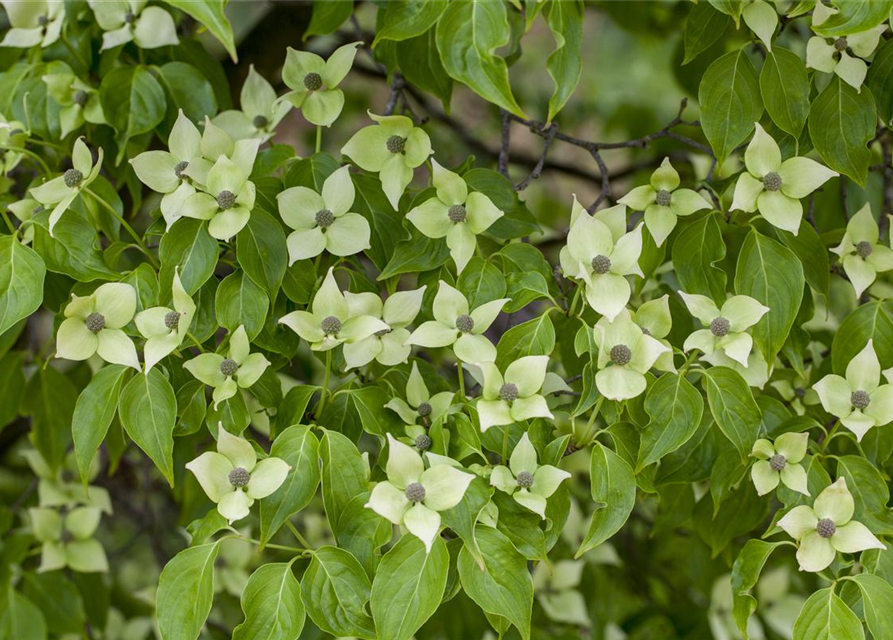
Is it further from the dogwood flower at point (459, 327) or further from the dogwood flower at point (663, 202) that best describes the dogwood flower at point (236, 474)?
the dogwood flower at point (663, 202)

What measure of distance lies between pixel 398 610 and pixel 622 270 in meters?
0.29

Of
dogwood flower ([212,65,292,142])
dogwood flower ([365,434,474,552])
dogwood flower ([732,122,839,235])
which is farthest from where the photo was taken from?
dogwood flower ([212,65,292,142])

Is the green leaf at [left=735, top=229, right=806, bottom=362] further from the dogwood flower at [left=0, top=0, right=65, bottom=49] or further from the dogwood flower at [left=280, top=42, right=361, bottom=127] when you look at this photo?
the dogwood flower at [left=0, top=0, right=65, bottom=49]

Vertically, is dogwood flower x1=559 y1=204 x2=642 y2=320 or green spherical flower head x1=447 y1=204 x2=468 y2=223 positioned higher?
dogwood flower x1=559 y1=204 x2=642 y2=320

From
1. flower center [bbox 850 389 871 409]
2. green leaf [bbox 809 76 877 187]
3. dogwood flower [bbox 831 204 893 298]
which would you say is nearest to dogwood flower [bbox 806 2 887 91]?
green leaf [bbox 809 76 877 187]

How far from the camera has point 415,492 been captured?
2.12ft

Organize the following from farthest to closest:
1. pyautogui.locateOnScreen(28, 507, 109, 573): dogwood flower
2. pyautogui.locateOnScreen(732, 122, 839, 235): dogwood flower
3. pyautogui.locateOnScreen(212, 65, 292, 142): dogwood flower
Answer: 1. pyautogui.locateOnScreen(28, 507, 109, 573): dogwood flower
2. pyautogui.locateOnScreen(212, 65, 292, 142): dogwood flower
3. pyautogui.locateOnScreen(732, 122, 839, 235): dogwood flower

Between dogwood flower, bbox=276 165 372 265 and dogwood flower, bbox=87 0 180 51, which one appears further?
dogwood flower, bbox=87 0 180 51

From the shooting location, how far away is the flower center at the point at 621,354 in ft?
2.26

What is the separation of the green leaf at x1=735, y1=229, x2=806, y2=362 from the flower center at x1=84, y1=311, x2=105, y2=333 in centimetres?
48

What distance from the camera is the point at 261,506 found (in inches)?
26.9

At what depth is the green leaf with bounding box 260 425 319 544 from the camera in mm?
677

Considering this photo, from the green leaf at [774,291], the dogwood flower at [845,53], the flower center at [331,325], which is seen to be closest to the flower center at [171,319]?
the flower center at [331,325]

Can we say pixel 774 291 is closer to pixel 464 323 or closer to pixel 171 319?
pixel 464 323
